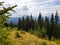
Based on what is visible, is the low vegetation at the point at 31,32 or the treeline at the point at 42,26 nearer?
the low vegetation at the point at 31,32

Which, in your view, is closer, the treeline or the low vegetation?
the low vegetation

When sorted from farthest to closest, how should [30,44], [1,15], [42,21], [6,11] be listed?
[42,21]
[30,44]
[1,15]
[6,11]

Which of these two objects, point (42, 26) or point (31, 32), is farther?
point (42, 26)

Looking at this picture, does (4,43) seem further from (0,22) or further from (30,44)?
(30,44)

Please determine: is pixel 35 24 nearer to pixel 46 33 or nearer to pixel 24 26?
pixel 24 26

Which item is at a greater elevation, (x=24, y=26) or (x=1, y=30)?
(x=1, y=30)

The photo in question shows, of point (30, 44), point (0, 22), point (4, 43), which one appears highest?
point (0, 22)

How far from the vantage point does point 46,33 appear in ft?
312

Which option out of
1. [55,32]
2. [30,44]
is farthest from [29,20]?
[30,44]

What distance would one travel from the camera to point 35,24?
369 feet

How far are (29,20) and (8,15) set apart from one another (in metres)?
114

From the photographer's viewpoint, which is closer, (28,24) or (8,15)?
(8,15)

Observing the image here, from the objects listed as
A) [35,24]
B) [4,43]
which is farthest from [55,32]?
[4,43]

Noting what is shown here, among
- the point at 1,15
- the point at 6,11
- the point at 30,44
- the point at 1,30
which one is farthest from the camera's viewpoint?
the point at 30,44
